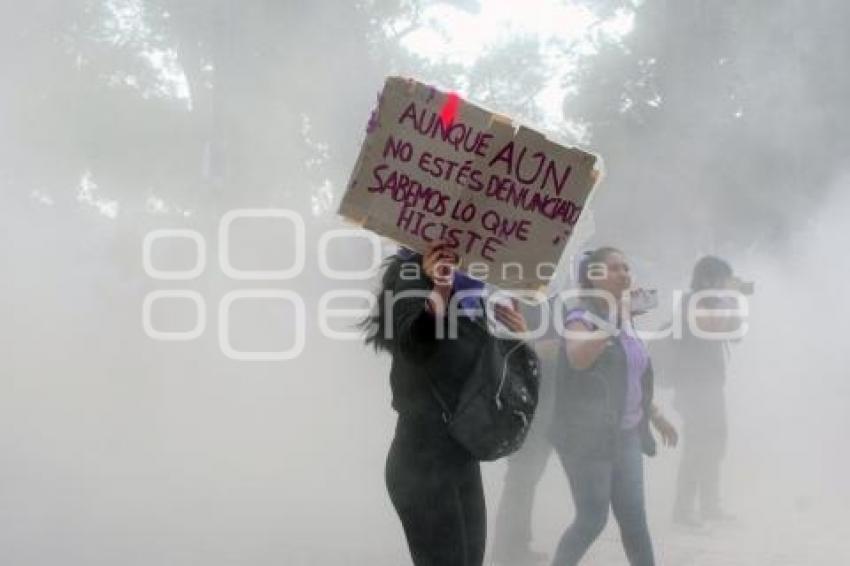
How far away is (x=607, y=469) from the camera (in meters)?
3.68

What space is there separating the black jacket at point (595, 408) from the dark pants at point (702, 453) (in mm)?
2172

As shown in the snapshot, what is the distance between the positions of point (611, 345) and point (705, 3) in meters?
11.0

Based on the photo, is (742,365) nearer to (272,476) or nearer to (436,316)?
(272,476)

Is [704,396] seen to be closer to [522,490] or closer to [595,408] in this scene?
[522,490]

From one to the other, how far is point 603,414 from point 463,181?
4.86 ft

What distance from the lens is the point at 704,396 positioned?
20.0ft

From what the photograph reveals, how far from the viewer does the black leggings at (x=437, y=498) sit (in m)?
2.42

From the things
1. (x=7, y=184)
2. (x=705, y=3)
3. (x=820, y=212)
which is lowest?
(x=7, y=184)

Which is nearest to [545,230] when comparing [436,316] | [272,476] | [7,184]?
[436,316]

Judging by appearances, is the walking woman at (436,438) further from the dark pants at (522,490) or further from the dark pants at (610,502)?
the dark pants at (522,490)

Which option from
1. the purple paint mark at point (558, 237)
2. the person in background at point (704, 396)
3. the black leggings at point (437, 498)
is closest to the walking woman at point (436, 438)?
the black leggings at point (437, 498)

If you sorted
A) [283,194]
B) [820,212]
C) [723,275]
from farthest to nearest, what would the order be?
[283,194]
[820,212]
[723,275]

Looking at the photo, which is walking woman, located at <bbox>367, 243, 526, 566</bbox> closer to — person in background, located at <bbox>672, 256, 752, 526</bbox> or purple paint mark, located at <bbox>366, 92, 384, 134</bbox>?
purple paint mark, located at <bbox>366, 92, 384, 134</bbox>

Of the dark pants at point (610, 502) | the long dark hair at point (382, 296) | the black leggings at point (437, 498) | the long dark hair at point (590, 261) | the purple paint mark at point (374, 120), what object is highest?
the long dark hair at point (590, 261)
